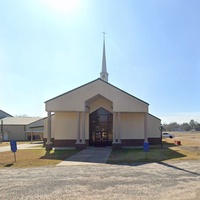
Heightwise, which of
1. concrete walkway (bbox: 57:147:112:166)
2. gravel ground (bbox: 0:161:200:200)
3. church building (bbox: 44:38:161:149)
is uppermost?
church building (bbox: 44:38:161:149)

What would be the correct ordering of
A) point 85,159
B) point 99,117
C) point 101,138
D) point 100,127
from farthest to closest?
point 99,117 → point 100,127 → point 101,138 → point 85,159

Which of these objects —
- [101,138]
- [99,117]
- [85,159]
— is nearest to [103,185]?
[85,159]

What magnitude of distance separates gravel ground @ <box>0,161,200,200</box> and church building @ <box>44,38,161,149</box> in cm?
1303

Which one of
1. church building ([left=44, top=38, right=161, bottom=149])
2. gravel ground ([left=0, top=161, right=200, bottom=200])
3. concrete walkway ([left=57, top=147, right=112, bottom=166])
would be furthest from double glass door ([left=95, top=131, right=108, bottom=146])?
gravel ground ([left=0, top=161, right=200, bottom=200])

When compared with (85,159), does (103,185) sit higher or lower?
higher

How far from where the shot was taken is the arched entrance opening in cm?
2580

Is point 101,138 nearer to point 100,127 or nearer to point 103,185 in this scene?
point 100,127

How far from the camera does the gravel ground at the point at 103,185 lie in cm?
674

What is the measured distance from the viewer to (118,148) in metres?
22.1

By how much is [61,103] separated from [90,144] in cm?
651

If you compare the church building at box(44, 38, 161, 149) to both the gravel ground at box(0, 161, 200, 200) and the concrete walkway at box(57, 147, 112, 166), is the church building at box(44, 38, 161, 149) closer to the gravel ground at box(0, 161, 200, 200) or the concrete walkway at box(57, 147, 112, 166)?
the concrete walkway at box(57, 147, 112, 166)

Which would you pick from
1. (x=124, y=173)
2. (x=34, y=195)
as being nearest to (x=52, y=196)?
(x=34, y=195)

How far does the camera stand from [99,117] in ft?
85.7

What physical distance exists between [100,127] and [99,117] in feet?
4.10
